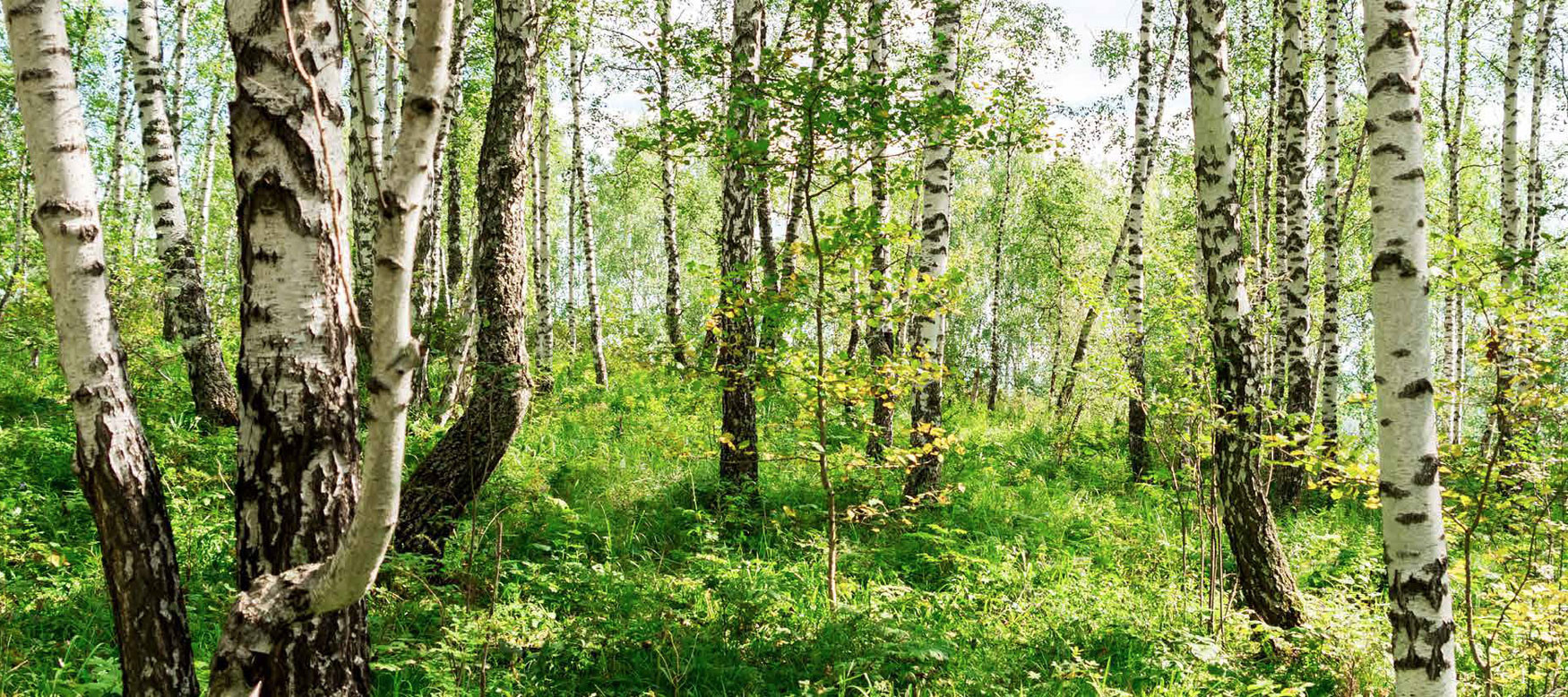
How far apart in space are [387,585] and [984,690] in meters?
3.36

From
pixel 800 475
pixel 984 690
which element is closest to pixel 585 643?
pixel 984 690

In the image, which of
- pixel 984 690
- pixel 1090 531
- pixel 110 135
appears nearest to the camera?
pixel 984 690

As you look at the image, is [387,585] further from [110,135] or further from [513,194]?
[110,135]

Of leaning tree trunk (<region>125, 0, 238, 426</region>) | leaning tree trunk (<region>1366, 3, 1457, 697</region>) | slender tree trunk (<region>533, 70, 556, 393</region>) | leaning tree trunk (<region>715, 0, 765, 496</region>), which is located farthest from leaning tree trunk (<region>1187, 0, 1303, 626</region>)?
slender tree trunk (<region>533, 70, 556, 393</region>)

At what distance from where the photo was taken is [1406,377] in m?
3.17

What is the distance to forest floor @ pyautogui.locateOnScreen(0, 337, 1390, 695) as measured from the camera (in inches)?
158

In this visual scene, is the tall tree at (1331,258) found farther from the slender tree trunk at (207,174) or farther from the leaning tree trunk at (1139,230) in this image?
the slender tree trunk at (207,174)

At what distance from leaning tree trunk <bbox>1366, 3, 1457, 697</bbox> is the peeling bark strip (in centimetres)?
457

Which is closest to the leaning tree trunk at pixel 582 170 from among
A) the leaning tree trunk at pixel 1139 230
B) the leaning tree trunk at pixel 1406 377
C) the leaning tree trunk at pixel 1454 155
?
the leaning tree trunk at pixel 1139 230

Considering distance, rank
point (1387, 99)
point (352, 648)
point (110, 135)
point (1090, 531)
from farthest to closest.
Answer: point (110, 135), point (1090, 531), point (1387, 99), point (352, 648)

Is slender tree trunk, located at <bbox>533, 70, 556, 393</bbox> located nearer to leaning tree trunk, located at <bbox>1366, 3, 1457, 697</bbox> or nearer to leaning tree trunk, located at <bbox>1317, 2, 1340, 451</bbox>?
leaning tree trunk, located at <bbox>1366, 3, 1457, 697</bbox>

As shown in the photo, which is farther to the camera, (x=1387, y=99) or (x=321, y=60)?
(x=1387, y=99)

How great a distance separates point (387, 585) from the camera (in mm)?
4496

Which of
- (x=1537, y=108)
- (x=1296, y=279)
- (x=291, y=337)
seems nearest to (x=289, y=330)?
(x=291, y=337)
